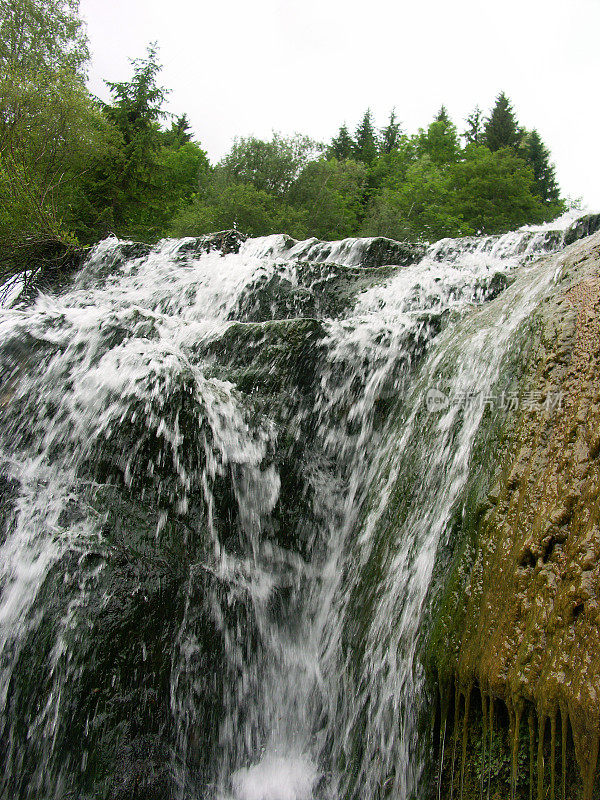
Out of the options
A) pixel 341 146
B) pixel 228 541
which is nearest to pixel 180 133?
pixel 341 146

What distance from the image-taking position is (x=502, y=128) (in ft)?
92.1

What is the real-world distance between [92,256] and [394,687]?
29.9 feet

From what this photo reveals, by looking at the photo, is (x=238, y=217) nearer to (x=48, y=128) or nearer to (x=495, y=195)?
(x=48, y=128)

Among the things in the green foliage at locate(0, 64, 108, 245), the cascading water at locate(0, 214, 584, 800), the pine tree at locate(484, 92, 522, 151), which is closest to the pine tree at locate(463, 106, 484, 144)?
the pine tree at locate(484, 92, 522, 151)

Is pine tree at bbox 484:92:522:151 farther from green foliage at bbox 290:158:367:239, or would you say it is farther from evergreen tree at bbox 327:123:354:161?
green foliage at bbox 290:158:367:239

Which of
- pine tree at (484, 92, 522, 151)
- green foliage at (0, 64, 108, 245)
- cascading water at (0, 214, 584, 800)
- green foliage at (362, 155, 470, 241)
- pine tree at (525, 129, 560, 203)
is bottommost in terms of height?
cascading water at (0, 214, 584, 800)

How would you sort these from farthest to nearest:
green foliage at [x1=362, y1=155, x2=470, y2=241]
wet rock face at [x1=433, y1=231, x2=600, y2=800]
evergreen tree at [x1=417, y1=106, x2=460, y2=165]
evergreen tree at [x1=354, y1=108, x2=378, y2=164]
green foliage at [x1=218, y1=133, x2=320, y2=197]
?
evergreen tree at [x1=354, y1=108, x2=378, y2=164] → evergreen tree at [x1=417, y1=106, x2=460, y2=165] → green foliage at [x1=218, y1=133, x2=320, y2=197] → green foliage at [x1=362, y1=155, x2=470, y2=241] → wet rock face at [x1=433, y1=231, x2=600, y2=800]

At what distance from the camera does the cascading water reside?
2836mm

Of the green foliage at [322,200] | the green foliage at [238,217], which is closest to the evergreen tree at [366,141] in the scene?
the green foliage at [322,200]

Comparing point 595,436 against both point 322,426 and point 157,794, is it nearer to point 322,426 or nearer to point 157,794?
point 322,426

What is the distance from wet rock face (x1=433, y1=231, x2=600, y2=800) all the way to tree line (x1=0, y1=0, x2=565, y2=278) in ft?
30.4

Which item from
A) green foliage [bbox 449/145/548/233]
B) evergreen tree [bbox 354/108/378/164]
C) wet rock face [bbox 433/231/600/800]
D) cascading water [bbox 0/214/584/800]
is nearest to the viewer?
wet rock face [bbox 433/231/600/800]

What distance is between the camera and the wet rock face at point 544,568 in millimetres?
2031

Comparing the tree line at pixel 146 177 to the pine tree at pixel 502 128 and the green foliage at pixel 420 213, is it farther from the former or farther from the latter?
the pine tree at pixel 502 128
